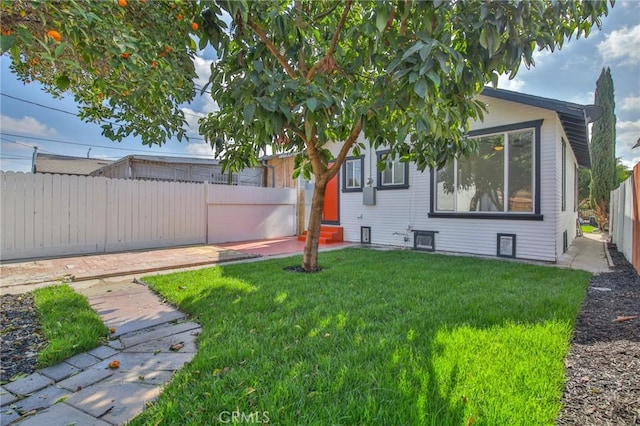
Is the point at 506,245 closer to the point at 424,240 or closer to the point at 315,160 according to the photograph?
the point at 424,240

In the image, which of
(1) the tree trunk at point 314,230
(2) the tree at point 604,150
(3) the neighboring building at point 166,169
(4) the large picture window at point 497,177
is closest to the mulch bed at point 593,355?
(4) the large picture window at point 497,177

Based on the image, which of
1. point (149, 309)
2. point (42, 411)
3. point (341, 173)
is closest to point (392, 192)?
point (341, 173)

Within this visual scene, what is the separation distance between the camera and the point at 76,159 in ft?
60.6

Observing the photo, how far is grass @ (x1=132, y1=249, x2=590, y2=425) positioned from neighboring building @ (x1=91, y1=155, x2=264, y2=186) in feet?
30.8

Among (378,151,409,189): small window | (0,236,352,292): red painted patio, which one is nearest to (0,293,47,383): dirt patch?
(0,236,352,292): red painted patio

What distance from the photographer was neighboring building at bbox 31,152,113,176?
679 inches

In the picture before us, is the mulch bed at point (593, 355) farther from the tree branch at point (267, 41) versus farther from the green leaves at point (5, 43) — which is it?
the tree branch at point (267, 41)

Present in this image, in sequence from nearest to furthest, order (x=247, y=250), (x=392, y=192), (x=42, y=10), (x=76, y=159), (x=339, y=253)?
1. (x=42, y=10)
2. (x=339, y=253)
3. (x=247, y=250)
4. (x=392, y=192)
5. (x=76, y=159)

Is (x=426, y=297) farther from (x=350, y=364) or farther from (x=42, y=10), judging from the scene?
(x=42, y=10)

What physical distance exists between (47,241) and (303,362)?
7339 mm

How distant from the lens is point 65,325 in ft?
10.1

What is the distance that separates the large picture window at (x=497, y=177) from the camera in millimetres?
6969

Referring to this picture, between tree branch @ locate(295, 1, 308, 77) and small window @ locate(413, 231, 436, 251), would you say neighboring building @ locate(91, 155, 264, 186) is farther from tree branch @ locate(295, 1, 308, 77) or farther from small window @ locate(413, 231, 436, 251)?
tree branch @ locate(295, 1, 308, 77)

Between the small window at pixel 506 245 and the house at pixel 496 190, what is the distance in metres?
0.02
